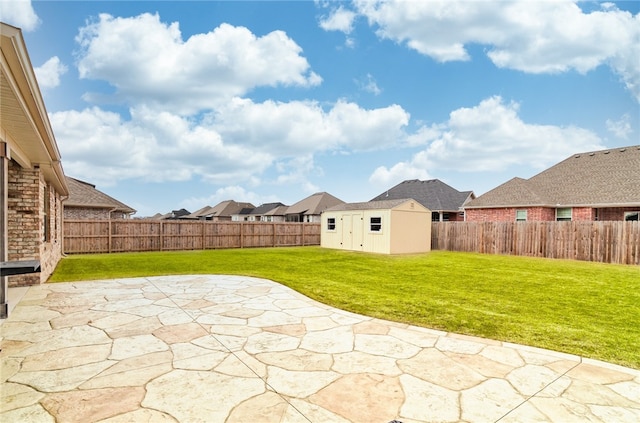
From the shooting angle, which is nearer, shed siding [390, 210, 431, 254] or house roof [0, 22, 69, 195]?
house roof [0, 22, 69, 195]

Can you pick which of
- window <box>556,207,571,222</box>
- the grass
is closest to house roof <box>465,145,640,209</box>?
window <box>556,207,571,222</box>

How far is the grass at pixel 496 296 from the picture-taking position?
4320mm

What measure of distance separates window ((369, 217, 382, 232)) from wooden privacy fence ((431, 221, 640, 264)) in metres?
4.28

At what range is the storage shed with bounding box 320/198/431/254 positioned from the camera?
1654 cm

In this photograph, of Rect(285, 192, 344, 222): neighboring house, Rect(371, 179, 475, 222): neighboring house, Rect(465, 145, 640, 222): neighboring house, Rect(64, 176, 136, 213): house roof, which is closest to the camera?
Rect(465, 145, 640, 222): neighboring house

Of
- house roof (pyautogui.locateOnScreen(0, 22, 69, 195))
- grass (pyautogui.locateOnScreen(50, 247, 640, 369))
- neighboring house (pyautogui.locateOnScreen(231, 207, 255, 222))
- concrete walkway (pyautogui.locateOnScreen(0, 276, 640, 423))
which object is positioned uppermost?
house roof (pyautogui.locateOnScreen(0, 22, 69, 195))

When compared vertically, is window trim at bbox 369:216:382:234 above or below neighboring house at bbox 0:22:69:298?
below

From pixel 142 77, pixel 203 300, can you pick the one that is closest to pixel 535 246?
pixel 203 300

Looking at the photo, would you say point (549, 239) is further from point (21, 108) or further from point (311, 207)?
point (311, 207)

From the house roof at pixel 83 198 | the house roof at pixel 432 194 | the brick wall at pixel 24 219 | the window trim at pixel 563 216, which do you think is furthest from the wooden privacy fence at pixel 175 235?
the window trim at pixel 563 216

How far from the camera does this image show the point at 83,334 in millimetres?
4191

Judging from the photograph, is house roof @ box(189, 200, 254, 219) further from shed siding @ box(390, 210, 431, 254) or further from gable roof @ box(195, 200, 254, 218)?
shed siding @ box(390, 210, 431, 254)

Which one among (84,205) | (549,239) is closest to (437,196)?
(549,239)

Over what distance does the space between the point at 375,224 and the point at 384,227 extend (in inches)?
25.4
